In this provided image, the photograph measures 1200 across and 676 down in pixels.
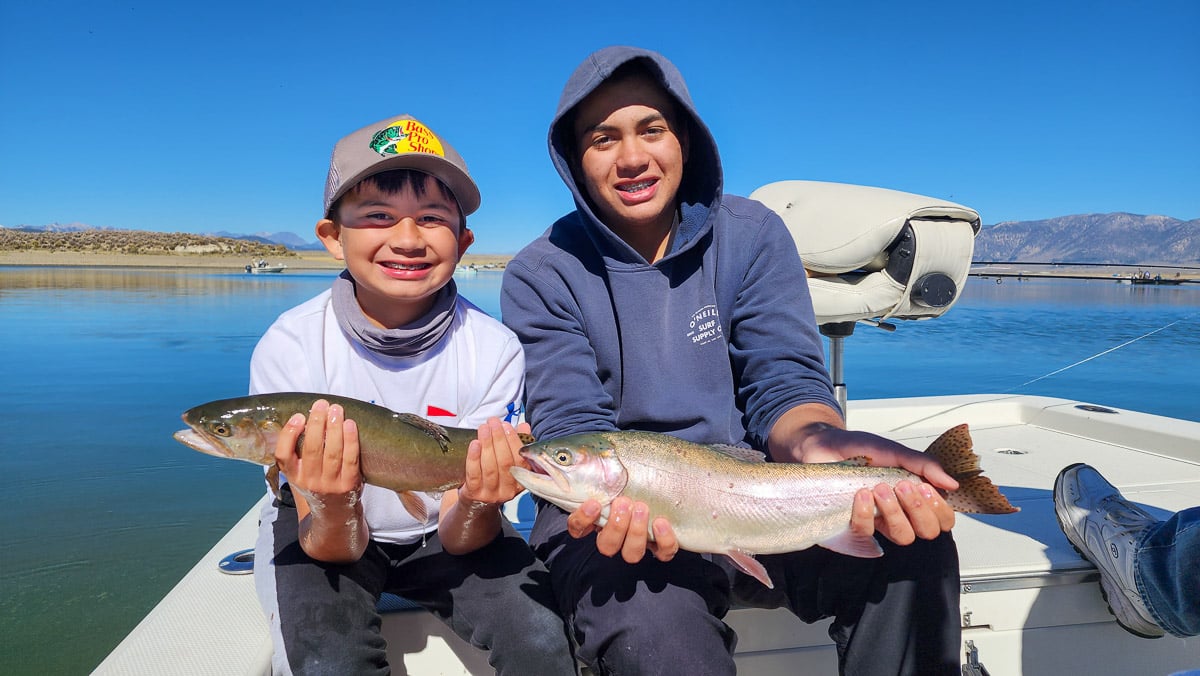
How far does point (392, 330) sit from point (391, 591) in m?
1.00

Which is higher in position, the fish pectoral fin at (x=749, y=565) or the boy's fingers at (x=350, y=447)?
the boy's fingers at (x=350, y=447)

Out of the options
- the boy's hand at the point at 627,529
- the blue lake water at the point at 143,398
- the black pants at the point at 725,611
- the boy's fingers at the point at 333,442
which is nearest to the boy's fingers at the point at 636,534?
the boy's hand at the point at 627,529

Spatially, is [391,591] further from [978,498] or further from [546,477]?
[978,498]

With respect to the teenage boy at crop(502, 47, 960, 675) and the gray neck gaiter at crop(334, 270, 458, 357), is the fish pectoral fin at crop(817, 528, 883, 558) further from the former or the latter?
the gray neck gaiter at crop(334, 270, 458, 357)

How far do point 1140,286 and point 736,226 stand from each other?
6029 cm

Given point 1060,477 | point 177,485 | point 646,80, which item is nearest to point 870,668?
point 1060,477

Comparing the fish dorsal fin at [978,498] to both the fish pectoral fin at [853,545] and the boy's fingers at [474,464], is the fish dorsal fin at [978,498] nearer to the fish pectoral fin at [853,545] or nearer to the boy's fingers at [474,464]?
the fish pectoral fin at [853,545]

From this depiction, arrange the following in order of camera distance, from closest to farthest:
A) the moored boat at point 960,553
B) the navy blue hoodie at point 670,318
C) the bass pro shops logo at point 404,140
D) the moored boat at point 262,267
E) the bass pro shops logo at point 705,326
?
the moored boat at point 960,553, the bass pro shops logo at point 404,140, the navy blue hoodie at point 670,318, the bass pro shops logo at point 705,326, the moored boat at point 262,267

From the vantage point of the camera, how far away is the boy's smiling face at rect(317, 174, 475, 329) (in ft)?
9.11

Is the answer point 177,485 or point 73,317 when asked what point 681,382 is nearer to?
point 177,485

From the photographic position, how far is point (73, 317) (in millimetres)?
19984

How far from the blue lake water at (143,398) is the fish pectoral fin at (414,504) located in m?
2.79

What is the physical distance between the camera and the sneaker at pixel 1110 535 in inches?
108

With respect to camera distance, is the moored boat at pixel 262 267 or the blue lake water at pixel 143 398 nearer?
the blue lake water at pixel 143 398
